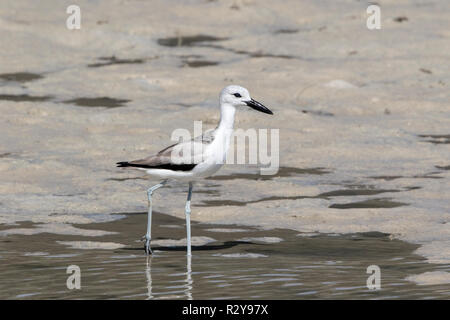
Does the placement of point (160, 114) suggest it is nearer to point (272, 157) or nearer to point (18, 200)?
point (272, 157)

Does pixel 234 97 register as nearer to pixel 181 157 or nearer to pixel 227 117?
pixel 227 117

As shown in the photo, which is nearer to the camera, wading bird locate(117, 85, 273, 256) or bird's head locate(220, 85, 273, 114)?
wading bird locate(117, 85, 273, 256)

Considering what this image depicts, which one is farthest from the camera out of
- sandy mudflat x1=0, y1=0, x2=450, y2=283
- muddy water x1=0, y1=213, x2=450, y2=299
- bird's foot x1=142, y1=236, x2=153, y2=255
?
sandy mudflat x1=0, y1=0, x2=450, y2=283

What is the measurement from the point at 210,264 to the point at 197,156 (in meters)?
0.94

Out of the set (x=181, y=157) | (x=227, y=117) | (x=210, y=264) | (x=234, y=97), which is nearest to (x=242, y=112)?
(x=234, y=97)

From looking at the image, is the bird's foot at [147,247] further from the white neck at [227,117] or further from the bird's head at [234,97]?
the bird's head at [234,97]

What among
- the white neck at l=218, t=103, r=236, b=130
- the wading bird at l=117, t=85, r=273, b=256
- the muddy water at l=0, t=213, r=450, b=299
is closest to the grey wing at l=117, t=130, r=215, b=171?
the wading bird at l=117, t=85, r=273, b=256

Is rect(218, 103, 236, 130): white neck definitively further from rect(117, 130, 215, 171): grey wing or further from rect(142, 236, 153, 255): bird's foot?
rect(142, 236, 153, 255): bird's foot

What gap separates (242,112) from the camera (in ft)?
46.7

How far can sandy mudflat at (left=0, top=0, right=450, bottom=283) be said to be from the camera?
9.68 metres

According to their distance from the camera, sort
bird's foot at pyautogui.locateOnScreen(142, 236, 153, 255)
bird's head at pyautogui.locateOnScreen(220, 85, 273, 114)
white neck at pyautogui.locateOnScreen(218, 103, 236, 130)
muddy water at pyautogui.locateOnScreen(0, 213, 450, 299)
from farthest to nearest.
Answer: bird's head at pyautogui.locateOnScreen(220, 85, 273, 114), white neck at pyautogui.locateOnScreen(218, 103, 236, 130), bird's foot at pyautogui.locateOnScreen(142, 236, 153, 255), muddy water at pyautogui.locateOnScreen(0, 213, 450, 299)

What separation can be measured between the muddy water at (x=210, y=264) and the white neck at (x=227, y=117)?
3.24 feet

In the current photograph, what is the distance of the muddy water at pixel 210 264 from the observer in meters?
6.69
